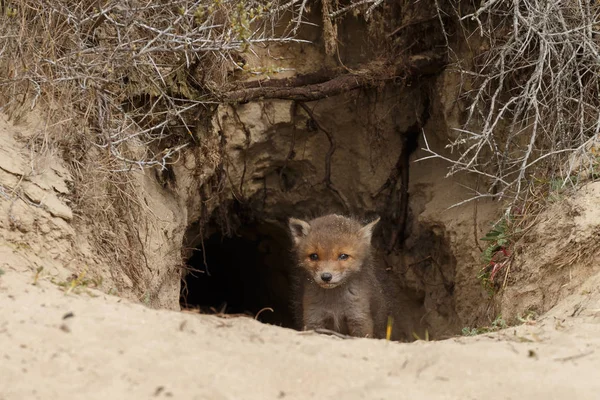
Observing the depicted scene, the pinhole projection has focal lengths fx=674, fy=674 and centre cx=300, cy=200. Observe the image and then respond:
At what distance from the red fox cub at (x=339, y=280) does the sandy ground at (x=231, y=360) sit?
8.27 feet

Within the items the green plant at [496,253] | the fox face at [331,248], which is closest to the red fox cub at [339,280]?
the fox face at [331,248]

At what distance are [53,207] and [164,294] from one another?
1.59 meters

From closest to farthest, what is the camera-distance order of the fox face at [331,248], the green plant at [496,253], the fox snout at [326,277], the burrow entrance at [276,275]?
the green plant at [496,253], the fox snout at [326,277], the fox face at [331,248], the burrow entrance at [276,275]

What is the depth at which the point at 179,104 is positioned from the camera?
5824 millimetres

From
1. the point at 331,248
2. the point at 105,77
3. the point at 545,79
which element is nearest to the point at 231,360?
the point at 105,77

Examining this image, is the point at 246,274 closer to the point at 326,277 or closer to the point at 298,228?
the point at 298,228

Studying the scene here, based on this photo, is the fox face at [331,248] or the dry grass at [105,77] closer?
the dry grass at [105,77]

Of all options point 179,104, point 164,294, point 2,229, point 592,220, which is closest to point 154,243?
point 164,294

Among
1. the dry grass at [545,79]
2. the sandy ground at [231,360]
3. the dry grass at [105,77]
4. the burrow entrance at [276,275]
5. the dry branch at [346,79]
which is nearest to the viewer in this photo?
the sandy ground at [231,360]

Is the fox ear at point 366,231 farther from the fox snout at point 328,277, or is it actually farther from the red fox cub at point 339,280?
the fox snout at point 328,277

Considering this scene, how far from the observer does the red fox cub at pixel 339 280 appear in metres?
6.16

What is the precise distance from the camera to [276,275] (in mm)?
9750

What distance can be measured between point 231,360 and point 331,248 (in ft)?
10.5

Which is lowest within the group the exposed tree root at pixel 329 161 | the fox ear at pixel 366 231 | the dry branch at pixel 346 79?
the fox ear at pixel 366 231
